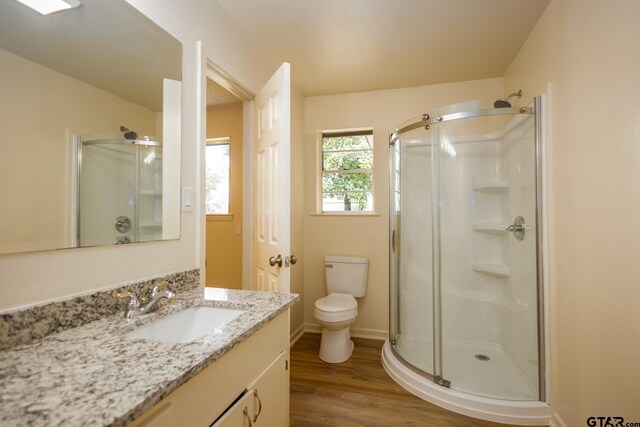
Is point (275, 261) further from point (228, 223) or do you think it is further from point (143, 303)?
point (228, 223)

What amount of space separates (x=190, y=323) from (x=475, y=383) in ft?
6.03

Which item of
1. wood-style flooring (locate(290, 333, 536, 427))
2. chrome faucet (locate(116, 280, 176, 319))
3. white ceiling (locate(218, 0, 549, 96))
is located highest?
white ceiling (locate(218, 0, 549, 96))

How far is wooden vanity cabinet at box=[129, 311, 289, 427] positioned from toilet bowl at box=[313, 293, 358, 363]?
1121 mm

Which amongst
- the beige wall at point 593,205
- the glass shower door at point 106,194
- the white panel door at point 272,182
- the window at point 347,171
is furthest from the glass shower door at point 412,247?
the glass shower door at point 106,194

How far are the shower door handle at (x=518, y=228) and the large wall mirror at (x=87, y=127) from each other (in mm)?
2188

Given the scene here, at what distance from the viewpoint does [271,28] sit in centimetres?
202

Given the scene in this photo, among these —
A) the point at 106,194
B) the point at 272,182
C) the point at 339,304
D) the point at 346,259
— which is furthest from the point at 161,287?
the point at 346,259

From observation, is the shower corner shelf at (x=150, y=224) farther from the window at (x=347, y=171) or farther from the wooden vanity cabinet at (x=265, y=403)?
the window at (x=347, y=171)

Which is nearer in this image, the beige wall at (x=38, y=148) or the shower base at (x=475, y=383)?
the beige wall at (x=38, y=148)

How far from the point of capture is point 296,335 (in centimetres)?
287

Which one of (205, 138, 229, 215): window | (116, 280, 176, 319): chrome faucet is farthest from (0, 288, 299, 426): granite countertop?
(205, 138, 229, 215): window

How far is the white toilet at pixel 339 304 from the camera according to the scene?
2.38 meters

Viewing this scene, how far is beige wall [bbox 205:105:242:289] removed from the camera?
312 cm

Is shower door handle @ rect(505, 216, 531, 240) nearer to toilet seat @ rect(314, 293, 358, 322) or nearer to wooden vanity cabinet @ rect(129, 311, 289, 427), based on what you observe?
toilet seat @ rect(314, 293, 358, 322)
